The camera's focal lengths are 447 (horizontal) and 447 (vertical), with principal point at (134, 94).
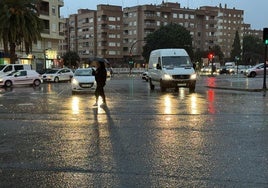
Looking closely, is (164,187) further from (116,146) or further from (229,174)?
(116,146)

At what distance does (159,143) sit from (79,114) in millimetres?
5461

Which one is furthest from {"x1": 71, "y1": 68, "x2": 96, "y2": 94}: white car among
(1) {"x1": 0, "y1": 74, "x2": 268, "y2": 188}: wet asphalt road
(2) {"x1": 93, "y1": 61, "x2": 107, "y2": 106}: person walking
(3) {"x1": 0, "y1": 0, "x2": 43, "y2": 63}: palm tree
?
(3) {"x1": 0, "y1": 0, "x2": 43, "y2": 63}: palm tree

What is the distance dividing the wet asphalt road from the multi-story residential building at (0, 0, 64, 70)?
60.8m

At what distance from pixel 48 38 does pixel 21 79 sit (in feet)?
126

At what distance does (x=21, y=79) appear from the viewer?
124 feet

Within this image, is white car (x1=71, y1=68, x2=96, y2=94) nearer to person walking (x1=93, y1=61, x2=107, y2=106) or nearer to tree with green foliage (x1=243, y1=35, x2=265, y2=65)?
person walking (x1=93, y1=61, x2=107, y2=106)

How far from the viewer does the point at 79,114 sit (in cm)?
1353

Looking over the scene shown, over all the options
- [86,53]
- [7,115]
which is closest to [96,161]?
[7,115]

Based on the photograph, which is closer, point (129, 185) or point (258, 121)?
point (129, 185)

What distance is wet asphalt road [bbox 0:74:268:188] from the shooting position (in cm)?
598

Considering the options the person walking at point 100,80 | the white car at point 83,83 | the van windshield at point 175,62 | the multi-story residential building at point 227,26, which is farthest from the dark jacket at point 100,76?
the multi-story residential building at point 227,26

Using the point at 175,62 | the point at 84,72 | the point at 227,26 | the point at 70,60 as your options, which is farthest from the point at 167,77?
the point at 227,26

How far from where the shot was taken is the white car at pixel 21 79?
37000 millimetres

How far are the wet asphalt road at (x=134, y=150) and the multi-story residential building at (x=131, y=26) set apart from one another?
112 meters
